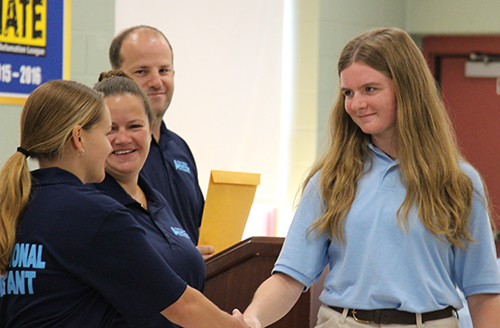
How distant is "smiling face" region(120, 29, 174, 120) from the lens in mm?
2475

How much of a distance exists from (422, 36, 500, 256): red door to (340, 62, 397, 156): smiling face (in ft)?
12.1

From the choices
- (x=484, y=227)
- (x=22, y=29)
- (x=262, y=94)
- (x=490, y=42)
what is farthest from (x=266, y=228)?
(x=484, y=227)

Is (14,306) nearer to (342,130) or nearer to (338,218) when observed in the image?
(338,218)

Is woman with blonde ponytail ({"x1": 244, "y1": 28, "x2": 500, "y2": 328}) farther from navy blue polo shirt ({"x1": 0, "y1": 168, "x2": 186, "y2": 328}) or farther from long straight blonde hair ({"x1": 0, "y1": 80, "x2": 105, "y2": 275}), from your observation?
long straight blonde hair ({"x1": 0, "y1": 80, "x2": 105, "y2": 275})

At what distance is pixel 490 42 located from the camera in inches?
200

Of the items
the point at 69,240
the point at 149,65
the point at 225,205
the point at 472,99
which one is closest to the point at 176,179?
the point at 225,205

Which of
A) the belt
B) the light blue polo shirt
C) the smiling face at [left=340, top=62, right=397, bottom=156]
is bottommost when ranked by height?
the belt

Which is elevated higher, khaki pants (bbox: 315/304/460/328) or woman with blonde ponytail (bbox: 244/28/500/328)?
woman with blonde ponytail (bbox: 244/28/500/328)

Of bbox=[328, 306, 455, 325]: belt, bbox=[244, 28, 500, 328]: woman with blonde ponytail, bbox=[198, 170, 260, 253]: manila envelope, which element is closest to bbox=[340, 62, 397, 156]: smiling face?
bbox=[244, 28, 500, 328]: woman with blonde ponytail

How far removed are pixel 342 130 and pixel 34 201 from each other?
842mm

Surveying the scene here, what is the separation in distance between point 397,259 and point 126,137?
31.7 inches

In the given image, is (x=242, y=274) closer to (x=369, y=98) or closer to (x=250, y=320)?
(x=250, y=320)

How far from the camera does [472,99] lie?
5215 millimetres

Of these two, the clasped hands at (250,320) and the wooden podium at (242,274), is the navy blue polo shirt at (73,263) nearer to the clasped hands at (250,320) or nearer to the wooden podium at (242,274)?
the clasped hands at (250,320)
